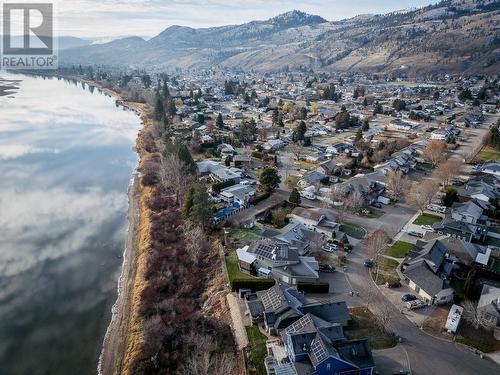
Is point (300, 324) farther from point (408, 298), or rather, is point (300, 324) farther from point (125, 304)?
point (125, 304)

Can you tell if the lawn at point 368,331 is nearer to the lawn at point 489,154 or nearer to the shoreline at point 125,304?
the shoreline at point 125,304

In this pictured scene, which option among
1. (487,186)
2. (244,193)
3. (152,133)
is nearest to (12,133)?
(152,133)

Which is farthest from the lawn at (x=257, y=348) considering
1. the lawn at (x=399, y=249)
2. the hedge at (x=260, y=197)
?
the hedge at (x=260, y=197)

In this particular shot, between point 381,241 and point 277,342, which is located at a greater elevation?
point 381,241

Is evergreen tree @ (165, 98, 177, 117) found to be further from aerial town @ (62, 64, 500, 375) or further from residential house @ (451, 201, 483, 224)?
residential house @ (451, 201, 483, 224)

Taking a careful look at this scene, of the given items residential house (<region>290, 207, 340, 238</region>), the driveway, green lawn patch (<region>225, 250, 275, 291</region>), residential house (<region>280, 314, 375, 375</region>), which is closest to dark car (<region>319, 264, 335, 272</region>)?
green lawn patch (<region>225, 250, 275, 291</region>)

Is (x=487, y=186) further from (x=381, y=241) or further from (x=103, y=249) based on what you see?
(x=103, y=249)

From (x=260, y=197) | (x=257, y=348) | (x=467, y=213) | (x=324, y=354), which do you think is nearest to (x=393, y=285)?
(x=324, y=354)
